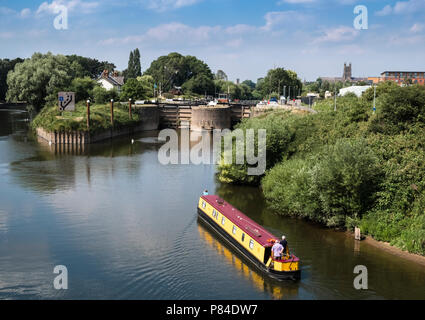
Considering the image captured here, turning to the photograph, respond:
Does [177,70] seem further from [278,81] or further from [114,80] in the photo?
[278,81]

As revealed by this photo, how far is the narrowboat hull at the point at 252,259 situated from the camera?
77.7ft

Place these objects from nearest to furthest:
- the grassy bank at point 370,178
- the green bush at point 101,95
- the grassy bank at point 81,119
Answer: the grassy bank at point 370,178, the grassy bank at point 81,119, the green bush at point 101,95

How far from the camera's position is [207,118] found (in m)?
89.8

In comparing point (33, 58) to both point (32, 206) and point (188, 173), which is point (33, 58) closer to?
point (188, 173)

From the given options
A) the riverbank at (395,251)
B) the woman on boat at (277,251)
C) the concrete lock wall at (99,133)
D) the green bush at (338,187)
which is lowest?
the riverbank at (395,251)

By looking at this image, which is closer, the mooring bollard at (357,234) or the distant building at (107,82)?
the mooring bollard at (357,234)

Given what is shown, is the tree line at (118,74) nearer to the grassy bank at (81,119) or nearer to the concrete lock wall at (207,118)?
the grassy bank at (81,119)

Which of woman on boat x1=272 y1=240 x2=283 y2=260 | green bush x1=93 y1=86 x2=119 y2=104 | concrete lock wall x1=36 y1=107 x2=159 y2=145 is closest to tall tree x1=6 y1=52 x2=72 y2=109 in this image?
green bush x1=93 y1=86 x2=119 y2=104

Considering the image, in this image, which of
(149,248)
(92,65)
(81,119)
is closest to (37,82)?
(81,119)

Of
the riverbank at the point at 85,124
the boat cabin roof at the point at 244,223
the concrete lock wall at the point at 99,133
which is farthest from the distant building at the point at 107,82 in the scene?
the boat cabin roof at the point at 244,223

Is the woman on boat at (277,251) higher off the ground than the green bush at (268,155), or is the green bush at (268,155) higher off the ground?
the green bush at (268,155)

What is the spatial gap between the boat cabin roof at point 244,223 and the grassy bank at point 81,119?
131ft

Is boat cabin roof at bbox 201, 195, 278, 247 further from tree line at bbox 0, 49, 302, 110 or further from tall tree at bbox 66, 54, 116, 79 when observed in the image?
tall tree at bbox 66, 54, 116, 79

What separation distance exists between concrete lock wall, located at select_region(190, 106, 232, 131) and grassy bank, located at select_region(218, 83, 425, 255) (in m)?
49.1
